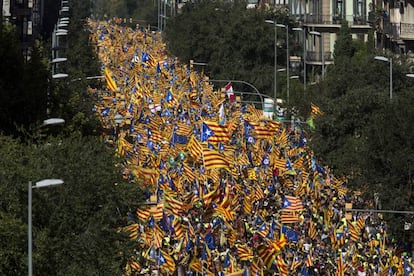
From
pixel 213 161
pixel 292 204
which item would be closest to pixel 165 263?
pixel 292 204

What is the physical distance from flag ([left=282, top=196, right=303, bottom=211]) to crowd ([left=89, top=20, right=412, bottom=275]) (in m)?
0.05

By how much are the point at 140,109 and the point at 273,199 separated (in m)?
22.5

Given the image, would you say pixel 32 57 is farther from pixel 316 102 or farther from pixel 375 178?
pixel 316 102

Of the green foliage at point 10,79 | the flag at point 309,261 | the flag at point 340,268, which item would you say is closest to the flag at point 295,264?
the flag at point 309,261

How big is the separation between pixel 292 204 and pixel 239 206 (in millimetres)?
1586

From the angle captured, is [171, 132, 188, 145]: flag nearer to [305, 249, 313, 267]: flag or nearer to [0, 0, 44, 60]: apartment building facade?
[305, 249, 313, 267]: flag

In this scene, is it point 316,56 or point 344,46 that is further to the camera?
point 316,56

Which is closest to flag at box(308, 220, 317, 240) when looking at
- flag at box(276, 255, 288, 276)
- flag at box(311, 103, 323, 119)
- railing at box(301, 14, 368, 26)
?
flag at box(276, 255, 288, 276)

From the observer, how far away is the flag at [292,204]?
48.3 m

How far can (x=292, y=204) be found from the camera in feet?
160

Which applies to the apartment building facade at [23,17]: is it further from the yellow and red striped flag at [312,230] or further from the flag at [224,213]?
the flag at [224,213]

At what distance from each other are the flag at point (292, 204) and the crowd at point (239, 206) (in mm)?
50

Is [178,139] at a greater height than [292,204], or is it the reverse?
[178,139]

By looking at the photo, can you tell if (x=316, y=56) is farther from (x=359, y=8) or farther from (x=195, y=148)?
(x=195, y=148)
